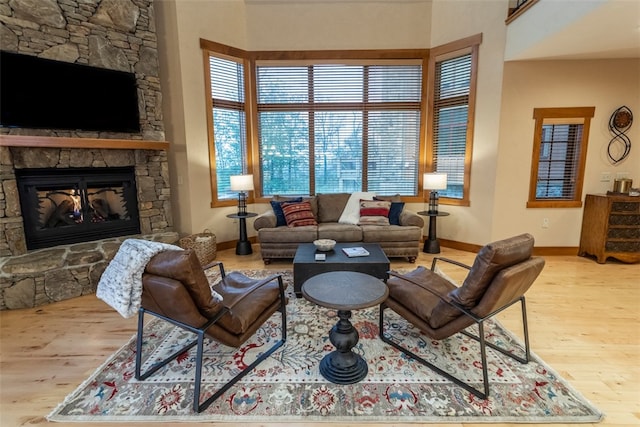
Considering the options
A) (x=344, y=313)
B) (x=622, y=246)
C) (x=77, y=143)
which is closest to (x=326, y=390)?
(x=344, y=313)

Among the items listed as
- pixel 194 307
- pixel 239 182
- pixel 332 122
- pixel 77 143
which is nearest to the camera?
pixel 194 307

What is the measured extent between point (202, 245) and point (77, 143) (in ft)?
5.83

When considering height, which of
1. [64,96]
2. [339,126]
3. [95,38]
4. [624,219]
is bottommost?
[624,219]

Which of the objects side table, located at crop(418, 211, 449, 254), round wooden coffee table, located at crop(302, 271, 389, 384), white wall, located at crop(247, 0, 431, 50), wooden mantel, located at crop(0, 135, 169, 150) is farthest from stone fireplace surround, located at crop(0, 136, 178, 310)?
side table, located at crop(418, 211, 449, 254)

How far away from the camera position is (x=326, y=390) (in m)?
1.96

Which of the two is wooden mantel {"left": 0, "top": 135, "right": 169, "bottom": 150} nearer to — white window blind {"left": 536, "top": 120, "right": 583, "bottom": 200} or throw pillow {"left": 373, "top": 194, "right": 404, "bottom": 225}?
throw pillow {"left": 373, "top": 194, "right": 404, "bottom": 225}

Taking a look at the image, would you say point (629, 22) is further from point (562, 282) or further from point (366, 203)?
point (366, 203)

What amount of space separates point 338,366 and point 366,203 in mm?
2884

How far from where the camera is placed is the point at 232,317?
1972 mm

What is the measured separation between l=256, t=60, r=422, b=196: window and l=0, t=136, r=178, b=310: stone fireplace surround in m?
1.98

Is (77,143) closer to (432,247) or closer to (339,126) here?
(339,126)

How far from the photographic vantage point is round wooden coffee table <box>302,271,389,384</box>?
1.96 m

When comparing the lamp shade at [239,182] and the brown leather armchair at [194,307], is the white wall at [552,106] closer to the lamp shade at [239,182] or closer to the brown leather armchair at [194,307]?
the lamp shade at [239,182]

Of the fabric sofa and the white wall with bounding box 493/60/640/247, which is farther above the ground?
the white wall with bounding box 493/60/640/247
